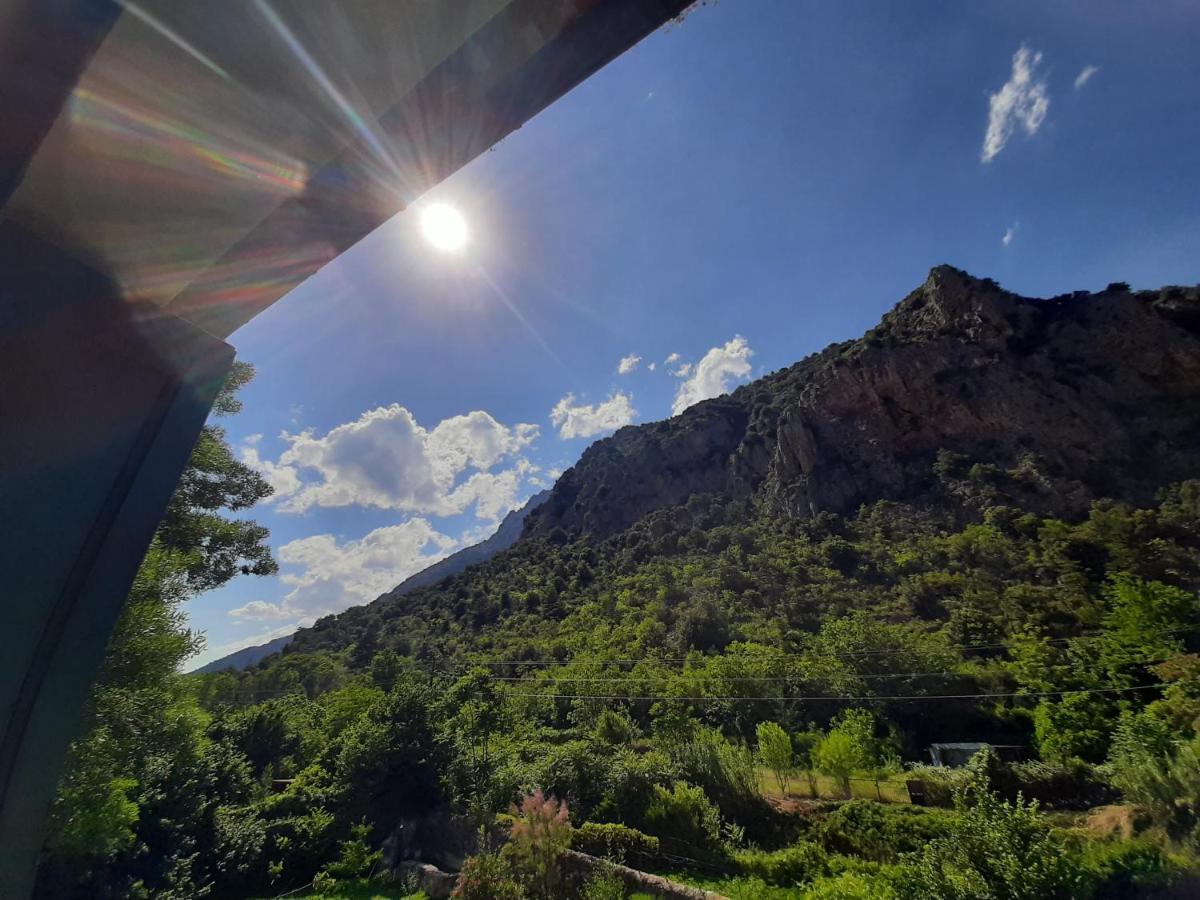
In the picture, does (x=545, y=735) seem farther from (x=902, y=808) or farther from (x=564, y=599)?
(x=564, y=599)

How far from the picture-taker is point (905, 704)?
910 inches

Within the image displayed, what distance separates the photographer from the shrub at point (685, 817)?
13781 mm

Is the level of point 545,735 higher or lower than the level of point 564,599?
lower

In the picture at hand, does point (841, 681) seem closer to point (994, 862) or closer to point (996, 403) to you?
point (994, 862)

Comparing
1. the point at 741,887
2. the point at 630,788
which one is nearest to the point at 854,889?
the point at 741,887

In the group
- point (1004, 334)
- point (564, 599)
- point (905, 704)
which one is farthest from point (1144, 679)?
point (564, 599)

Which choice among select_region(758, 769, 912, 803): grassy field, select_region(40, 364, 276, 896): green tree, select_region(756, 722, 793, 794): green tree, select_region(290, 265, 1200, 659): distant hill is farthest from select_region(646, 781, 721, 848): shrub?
select_region(290, 265, 1200, 659): distant hill

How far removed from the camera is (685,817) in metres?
14.2

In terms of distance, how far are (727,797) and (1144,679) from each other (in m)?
16.6

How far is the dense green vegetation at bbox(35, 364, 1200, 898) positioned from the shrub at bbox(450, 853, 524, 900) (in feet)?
0.15

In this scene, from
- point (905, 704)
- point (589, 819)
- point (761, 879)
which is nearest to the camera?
point (761, 879)

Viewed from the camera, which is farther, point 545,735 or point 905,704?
point 545,735

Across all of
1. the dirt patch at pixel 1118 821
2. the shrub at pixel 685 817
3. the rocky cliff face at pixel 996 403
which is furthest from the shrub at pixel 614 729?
the rocky cliff face at pixel 996 403

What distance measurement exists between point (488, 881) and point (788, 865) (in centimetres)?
732
